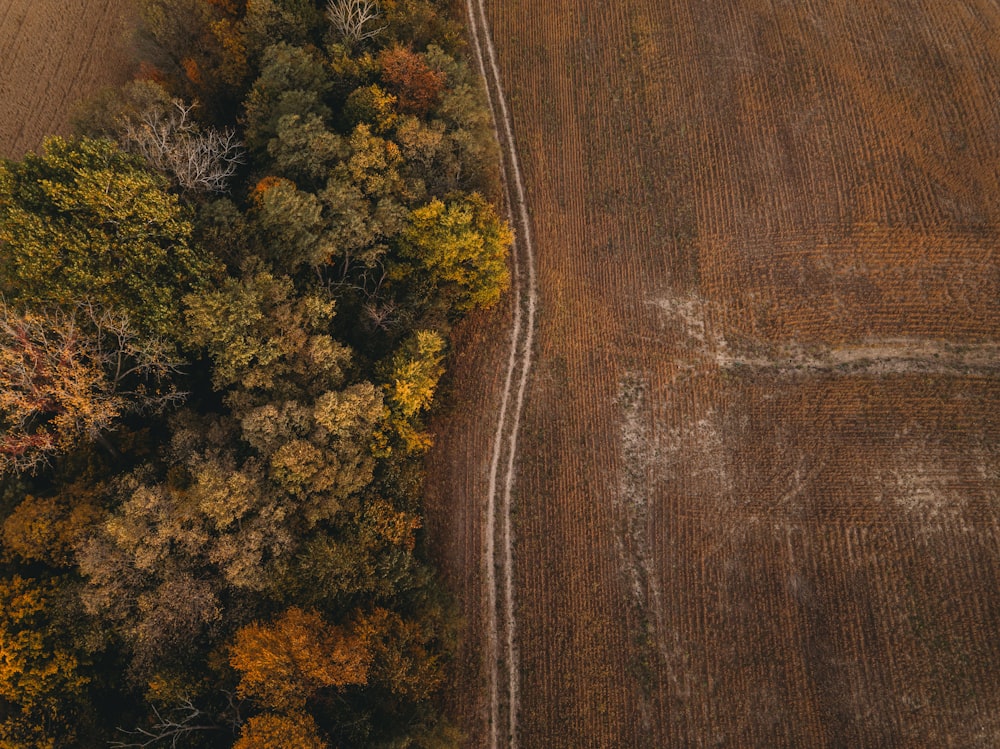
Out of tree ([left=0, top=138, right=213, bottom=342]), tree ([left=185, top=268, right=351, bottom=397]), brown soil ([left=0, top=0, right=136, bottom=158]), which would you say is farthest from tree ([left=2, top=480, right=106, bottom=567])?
→ brown soil ([left=0, top=0, right=136, bottom=158])

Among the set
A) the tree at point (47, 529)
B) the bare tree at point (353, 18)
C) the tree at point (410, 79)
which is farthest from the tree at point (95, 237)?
the bare tree at point (353, 18)

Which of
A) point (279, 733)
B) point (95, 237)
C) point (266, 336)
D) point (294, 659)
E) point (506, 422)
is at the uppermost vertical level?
point (95, 237)

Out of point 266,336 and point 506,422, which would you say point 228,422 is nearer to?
point 266,336

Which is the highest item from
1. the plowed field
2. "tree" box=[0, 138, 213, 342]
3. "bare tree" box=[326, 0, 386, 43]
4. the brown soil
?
the brown soil

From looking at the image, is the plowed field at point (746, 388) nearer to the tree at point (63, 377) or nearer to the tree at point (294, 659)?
the tree at point (294, 659)

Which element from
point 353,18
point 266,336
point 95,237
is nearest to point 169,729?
point 266,336

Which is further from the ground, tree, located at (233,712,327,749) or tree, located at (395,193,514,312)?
tree, located at (395,193,514,312)

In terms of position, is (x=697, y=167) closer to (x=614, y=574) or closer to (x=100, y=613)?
(x=614, y=574)

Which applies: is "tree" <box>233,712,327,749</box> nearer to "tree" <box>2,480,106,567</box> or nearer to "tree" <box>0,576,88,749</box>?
"tree" <box>0,576,88,749</box>
